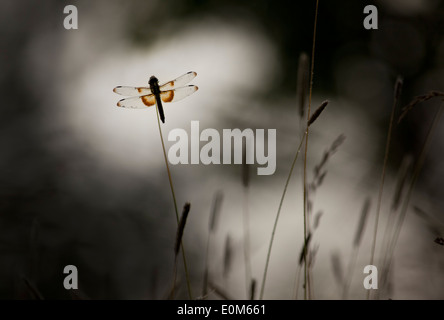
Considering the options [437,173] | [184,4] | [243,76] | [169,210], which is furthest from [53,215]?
[437,173]

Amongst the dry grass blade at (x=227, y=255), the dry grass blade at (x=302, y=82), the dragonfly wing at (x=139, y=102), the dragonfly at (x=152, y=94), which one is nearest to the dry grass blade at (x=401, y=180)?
the dry grass blade at (x=302, y=82)

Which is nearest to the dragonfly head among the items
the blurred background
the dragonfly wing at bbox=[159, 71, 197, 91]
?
the dragonfly wing at bbox=[159, 71, 197, 91]

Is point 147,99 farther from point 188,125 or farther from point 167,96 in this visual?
point 188,125

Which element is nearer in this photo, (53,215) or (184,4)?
(53,215)

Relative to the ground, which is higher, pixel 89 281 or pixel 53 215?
pixel 53 215

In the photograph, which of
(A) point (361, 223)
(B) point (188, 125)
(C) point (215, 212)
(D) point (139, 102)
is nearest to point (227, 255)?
(C) point (215, 212)

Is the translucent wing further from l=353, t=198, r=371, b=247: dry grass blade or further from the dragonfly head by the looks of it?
l=353, t=198, r=371, b=247: dry grass blade

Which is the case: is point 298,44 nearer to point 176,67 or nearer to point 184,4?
point 184,4
